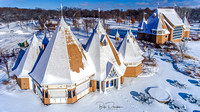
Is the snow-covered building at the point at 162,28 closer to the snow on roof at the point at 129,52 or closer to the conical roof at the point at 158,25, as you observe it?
the conical roof at the point at 158,25

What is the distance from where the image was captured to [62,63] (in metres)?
14.7

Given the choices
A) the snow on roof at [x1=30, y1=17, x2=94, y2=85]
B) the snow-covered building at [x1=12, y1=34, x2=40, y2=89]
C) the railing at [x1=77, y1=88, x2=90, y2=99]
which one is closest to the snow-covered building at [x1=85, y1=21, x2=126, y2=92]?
the railing at [x1=77, y1=88, x2=90, y2=99]

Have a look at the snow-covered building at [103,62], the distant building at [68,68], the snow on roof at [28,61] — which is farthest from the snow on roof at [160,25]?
the snow on roof at [28,61]

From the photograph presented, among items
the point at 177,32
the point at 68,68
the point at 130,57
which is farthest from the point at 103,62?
the point at 177,32

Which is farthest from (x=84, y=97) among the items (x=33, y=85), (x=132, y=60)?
(x=132, y=60)

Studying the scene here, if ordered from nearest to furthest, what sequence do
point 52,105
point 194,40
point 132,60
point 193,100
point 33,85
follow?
point 52,105
point 193,100
point 33,85
point 132,60
point 194,40

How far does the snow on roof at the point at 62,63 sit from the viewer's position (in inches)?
565

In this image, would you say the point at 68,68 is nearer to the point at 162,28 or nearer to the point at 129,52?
the point at 129,52

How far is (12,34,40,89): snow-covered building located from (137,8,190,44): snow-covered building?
1405 inches

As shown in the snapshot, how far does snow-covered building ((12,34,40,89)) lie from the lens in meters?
16.9

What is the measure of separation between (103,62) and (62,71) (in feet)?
16.9

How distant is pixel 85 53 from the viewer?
17719 mm

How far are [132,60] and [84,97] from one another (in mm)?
9056

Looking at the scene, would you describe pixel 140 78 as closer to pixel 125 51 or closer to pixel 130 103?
pixel 125 51
